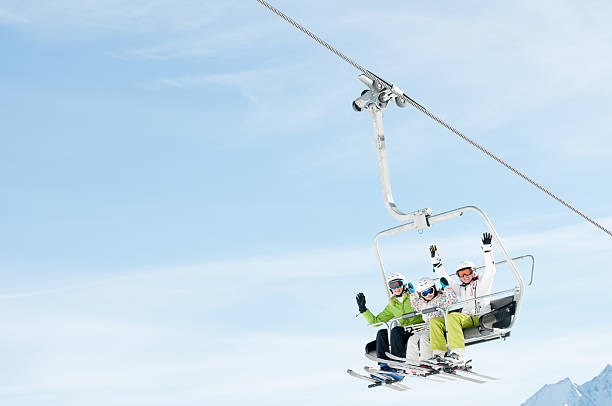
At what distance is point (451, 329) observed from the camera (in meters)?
14.0

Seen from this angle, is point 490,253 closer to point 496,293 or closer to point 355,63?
point 496,293

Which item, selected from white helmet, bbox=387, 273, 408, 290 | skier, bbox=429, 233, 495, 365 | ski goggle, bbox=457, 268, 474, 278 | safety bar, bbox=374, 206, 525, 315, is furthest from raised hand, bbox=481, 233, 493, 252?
white helmet, bbox=387, 273, 408, 290

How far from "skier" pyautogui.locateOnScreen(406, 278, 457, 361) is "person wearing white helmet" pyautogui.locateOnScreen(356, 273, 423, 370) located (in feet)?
0.81

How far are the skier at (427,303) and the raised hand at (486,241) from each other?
38.8 inches

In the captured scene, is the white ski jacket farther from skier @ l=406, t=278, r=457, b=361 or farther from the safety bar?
→ the safety bar

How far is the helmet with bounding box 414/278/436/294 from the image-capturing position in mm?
14508

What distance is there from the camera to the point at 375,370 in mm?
15039

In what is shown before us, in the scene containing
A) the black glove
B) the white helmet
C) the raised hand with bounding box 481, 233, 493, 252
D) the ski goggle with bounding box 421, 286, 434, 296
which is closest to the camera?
the ski goggle with bounding box 421, 286, 434, 296

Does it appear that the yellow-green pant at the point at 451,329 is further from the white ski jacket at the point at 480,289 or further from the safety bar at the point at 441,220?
the safety bar at the point at 441,220

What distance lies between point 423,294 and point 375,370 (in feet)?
6.19

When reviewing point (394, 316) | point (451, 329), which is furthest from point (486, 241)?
point (394, 316)

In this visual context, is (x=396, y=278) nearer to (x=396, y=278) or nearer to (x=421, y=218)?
(x=396, y=278)

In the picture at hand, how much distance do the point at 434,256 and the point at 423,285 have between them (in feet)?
4.41

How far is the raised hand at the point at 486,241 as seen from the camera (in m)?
14.6
